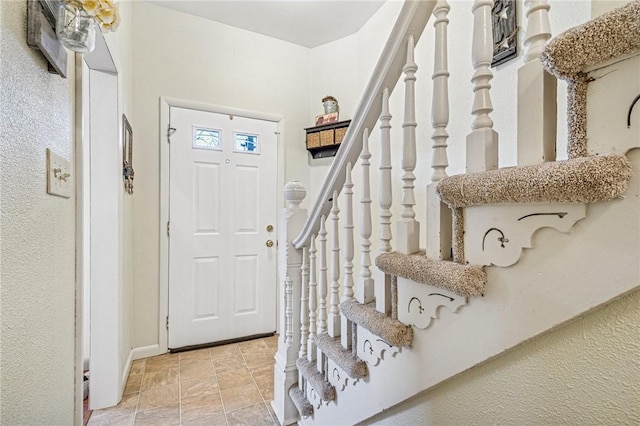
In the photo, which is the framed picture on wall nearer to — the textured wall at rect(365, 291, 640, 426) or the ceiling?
the ceiling

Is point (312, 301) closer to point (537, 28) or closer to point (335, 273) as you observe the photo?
point (335, 273)

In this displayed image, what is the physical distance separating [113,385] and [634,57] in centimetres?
251

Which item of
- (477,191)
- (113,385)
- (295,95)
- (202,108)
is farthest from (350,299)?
(295,95)

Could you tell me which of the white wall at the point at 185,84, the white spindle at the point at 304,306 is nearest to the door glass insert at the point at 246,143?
the white wall at the point at 185,84

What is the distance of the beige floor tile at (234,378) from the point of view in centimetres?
208

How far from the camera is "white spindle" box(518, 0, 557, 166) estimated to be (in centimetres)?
55

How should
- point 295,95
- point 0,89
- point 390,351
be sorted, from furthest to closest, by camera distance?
point 295,95, point 390,351, point 0,89

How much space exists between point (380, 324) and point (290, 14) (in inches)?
109

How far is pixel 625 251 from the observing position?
43 centimetres

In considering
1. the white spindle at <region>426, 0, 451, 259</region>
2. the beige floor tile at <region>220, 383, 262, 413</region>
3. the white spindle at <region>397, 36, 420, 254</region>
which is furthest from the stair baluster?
the beige floor tile at <region>220, 383, 262, 413</region>

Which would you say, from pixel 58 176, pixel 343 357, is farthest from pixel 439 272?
pixel 58 176

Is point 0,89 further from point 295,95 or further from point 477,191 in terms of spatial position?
point 295,95

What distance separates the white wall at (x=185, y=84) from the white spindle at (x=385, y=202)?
2170mm

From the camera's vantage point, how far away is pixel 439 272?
0.68m
